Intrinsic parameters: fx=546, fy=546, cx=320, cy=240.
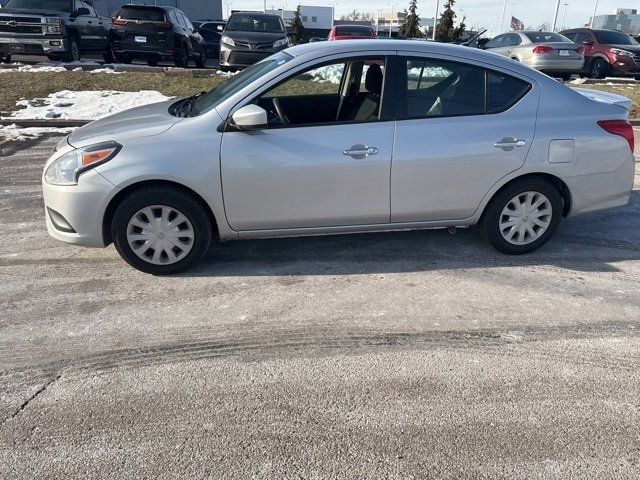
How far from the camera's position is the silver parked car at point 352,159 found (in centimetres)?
407

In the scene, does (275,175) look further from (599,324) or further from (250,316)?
(599,324)

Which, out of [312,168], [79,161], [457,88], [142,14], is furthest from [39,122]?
[457,88]

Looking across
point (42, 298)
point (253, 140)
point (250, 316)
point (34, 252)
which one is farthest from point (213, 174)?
point (34, 252)

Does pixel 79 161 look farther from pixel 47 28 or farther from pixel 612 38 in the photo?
pixel 612 38

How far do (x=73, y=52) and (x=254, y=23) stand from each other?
4985 mm

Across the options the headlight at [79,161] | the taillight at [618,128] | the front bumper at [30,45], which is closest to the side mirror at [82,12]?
the front bumper at [30,45]

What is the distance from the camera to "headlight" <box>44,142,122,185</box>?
158 inches

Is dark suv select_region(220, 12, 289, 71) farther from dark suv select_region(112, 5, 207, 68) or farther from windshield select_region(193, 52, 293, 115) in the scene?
windshield select_region(193, 52, 293, 115)

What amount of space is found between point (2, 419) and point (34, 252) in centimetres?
233

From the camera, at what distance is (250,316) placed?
147 inches

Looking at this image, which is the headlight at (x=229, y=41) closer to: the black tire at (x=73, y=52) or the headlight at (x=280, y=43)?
the headlight at (x=280, y=43)

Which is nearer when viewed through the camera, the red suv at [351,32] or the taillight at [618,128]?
the taillight at [618,128]

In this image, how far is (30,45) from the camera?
13617 millimetres

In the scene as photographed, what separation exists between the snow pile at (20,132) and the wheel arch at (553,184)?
7886 millimetres
